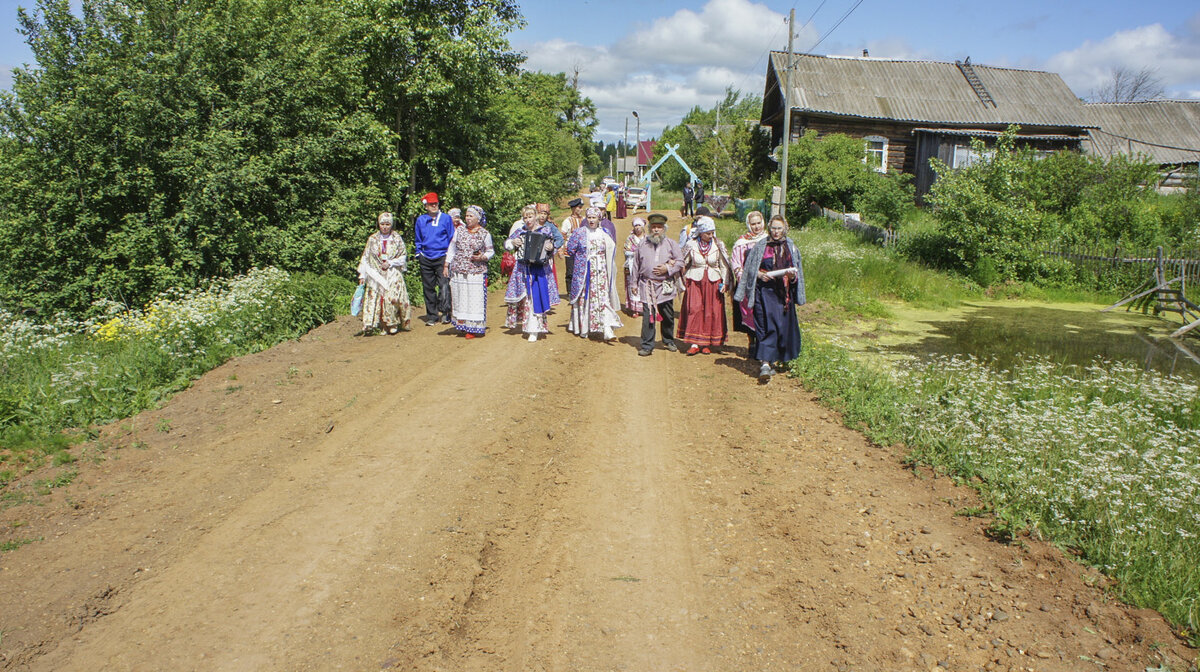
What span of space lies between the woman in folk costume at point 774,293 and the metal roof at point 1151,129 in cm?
2921

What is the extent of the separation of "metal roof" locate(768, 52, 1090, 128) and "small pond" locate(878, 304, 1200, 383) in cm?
1605

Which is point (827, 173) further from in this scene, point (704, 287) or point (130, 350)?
point (130, 350)

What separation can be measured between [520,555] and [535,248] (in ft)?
20.0

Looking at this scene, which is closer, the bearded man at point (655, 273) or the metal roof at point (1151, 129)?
the bearded man at point (655, 273)

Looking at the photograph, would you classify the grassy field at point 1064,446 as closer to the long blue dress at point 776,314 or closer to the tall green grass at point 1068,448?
the tall green grass at point 1068,448

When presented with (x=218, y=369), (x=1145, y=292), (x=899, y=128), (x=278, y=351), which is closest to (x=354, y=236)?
(x=278, y=351)

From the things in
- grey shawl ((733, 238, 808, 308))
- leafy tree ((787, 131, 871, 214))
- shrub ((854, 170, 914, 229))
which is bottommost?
grey shawl ((733, 238, 808, 308))

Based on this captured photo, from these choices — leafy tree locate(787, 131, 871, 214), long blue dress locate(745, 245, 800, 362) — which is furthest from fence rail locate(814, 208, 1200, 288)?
long blue dress locate(745, 245, 800, 362)

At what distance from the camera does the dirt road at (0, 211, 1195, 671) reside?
3.72m

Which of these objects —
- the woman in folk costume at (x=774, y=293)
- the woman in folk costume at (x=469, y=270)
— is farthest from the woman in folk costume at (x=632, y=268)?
the woman in folk costume at (x=469, y=270)

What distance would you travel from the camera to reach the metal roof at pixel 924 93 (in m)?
28.7

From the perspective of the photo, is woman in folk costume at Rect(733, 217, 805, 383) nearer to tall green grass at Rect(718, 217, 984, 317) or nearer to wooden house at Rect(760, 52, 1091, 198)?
tall green grass at Rect(718, 217, 984, 317)

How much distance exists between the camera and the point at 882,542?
4.88m

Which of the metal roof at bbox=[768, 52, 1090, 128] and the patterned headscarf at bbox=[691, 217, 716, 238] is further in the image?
the metal roof at bbox=[768, 52, 1090, 128]
